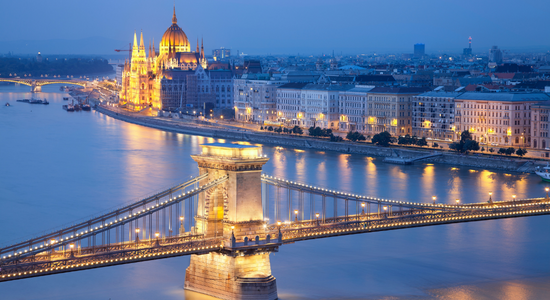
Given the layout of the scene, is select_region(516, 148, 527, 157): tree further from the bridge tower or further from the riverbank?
the bridge tower

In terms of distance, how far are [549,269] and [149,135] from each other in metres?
32.2

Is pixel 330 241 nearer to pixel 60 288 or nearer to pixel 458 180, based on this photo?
pixel 60 288

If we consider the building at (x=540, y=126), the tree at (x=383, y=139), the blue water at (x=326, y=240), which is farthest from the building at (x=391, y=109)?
the building at (x=540, y=126)

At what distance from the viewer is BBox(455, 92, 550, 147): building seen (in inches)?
1449

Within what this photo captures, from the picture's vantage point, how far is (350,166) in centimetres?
3356

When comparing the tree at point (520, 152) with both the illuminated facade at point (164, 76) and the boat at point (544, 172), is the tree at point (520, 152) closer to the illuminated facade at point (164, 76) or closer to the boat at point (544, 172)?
the boat at point (544, 172)

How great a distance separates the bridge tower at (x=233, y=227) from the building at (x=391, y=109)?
2805 centimetres

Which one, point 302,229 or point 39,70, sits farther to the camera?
point 39,70

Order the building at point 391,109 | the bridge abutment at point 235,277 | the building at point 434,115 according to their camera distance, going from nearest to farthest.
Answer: the bridge abutment at point 235,277
the building at point 434,115
the building at point 391,109

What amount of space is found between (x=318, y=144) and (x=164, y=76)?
27593 mm

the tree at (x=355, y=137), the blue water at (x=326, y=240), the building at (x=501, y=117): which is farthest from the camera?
the tree at (x=355, y=137)

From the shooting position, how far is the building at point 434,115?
40591mm

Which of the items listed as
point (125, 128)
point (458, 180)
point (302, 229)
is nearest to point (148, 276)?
point (302, 229)

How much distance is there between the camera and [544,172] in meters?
30.6
